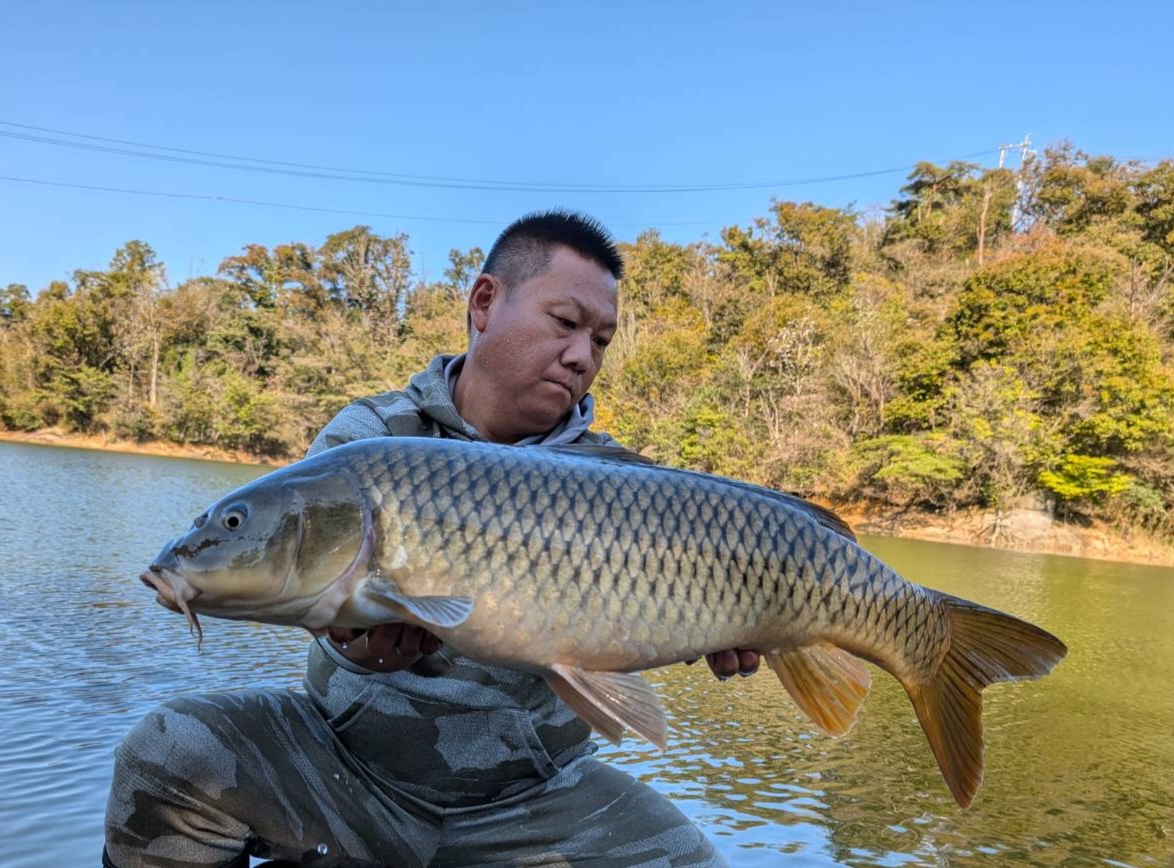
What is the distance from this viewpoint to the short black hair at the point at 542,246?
290cm

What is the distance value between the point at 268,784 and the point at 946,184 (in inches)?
2047

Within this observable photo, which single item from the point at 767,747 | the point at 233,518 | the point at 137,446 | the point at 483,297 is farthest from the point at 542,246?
the point at 137,446

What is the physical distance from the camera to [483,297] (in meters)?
2.96

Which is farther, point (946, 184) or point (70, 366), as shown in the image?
point (946, 184)

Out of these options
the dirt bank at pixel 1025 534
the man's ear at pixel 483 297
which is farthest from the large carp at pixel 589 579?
the dirt bank at pixel 1025 534

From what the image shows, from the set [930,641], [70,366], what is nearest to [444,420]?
[930,641]

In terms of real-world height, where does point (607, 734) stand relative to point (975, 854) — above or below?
above

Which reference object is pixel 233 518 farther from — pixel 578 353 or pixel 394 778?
pixel 578 353

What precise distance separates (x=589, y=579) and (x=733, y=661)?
1.66ft

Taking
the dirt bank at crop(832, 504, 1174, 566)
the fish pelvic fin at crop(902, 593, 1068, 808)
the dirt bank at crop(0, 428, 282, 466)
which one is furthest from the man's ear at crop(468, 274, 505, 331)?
the dirt bank at crop(0, 428, 282, 466)

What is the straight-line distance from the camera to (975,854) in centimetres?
366

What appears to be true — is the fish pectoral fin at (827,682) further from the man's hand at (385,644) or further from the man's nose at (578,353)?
the man's nose at (578,353)

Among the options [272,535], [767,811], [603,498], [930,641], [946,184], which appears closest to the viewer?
[272,535]

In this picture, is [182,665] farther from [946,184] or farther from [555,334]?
[946,184]
